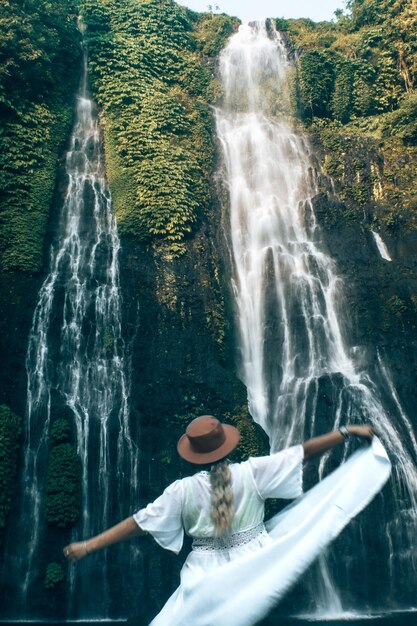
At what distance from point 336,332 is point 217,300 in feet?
10.6

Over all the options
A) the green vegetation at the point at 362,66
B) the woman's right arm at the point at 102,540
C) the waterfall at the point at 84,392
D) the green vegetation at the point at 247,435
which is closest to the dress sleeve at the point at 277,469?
the woman's right arm at the point at 102,540

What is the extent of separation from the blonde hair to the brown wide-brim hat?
0.07m

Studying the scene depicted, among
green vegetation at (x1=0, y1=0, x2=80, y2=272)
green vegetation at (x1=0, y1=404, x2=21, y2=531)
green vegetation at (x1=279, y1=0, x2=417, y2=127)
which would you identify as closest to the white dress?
green vegetation at (x1=0, y1=404, x2=21, y2=531)

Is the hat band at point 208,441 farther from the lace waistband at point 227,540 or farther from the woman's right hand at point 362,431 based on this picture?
the woman's right hand at point 362,431

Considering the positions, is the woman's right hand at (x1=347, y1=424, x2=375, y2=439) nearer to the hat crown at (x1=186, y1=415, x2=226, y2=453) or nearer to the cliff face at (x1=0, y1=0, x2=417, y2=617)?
the hat crown at (x1=186, y1=415, x2=226, y2=453)

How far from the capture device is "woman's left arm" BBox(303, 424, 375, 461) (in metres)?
2.91

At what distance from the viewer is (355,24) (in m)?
22.9

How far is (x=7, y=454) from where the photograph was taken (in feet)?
35.7

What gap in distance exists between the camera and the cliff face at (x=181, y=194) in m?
12.2

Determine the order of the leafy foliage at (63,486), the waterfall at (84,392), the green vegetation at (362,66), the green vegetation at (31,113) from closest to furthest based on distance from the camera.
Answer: the waterfall at (84,392), the leafy foliage at (63,486), the green vegetation at (31,113), the green vegetation at (362,66)

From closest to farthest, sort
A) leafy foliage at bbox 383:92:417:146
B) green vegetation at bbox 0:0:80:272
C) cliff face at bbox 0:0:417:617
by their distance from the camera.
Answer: cliff face at bbox 0:0:417:617 < green vegetation at bbox 0:0:80:272 < leafy foliage at bbox 383:92:417:146

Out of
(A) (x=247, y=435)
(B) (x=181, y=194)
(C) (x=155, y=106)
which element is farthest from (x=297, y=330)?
(C) (x=155, y=106)

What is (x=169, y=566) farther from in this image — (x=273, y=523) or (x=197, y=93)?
(x=197, y=93)

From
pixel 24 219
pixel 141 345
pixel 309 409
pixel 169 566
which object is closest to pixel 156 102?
pixel 24 219
